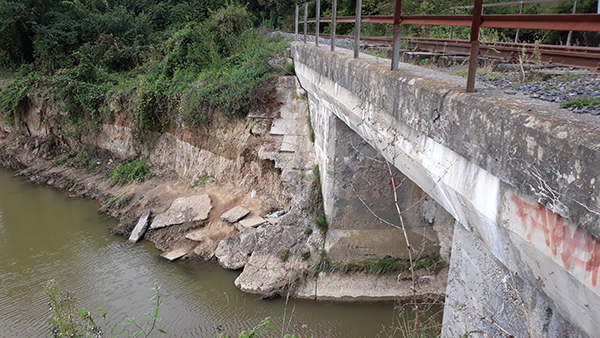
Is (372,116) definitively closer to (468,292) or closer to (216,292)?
(468,292)

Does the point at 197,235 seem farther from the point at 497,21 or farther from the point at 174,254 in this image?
the point at 497,21

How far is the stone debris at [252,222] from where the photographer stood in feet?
30.0

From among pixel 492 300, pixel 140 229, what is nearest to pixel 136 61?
pixel 140 229

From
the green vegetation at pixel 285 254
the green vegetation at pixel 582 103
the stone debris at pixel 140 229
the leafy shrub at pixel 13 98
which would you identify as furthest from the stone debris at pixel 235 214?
the leafy shrub at pixel 13 98

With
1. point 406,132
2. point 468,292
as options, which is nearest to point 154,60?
point 406,132

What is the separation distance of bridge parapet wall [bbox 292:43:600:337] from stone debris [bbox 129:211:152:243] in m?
7.65

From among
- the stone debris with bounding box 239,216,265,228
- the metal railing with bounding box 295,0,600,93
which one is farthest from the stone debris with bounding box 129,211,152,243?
the metal railing with bounding box 295,0,600,93

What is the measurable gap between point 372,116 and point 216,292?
16.9ft

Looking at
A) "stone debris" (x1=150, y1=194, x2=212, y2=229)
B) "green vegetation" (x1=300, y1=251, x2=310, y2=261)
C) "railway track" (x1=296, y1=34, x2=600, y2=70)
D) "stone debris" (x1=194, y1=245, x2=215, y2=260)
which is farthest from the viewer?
"stone debris" (x1=150, y1=194, x2=212, y2=229)

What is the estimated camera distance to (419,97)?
3.40 metres

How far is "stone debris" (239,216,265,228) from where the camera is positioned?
9.13 metres

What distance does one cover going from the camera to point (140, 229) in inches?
397

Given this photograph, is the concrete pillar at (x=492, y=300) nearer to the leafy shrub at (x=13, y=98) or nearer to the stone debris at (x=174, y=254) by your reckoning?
the stone debris at (x=174, y=254)

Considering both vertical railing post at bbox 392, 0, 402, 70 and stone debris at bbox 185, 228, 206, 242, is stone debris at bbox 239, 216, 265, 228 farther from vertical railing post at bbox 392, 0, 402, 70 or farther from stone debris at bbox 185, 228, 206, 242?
vertical railing post at bbox 392, 0, 402, 70
